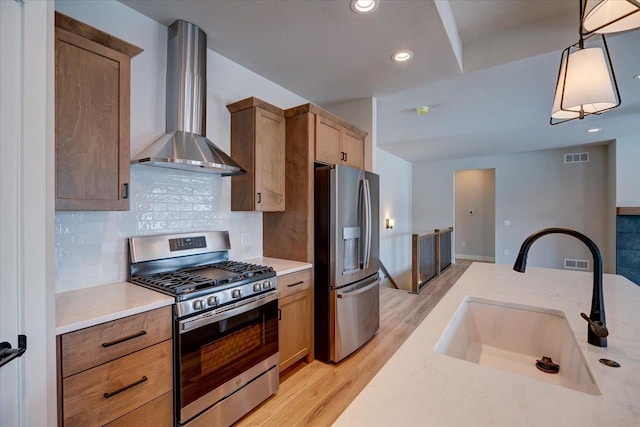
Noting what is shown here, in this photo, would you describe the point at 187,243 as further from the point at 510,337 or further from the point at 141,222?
the point at 510,337

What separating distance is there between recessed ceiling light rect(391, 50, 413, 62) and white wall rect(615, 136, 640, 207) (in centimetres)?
525

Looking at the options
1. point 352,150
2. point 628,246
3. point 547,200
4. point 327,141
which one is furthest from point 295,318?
point 547,200

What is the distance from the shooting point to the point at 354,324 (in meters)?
2.80

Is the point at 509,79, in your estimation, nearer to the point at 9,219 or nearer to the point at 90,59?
the point at 90,59

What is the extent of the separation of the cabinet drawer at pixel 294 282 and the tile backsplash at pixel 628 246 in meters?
5.88

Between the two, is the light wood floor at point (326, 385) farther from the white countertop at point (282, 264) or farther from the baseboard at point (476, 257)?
the baseboard at point (476, 257)

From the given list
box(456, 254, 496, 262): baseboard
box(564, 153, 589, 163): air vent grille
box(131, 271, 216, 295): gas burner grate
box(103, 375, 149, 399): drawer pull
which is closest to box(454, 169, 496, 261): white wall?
box(456, 254, 496, 262): baseboard

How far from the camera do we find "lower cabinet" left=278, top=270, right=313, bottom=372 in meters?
2.33

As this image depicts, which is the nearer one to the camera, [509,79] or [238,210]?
[238,210]

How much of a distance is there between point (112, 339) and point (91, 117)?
113 centimetres

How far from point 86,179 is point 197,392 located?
4.33 ft

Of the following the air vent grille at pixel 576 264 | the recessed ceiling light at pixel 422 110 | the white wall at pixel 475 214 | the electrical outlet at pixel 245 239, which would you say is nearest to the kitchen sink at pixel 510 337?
the electrical outlet at pixel 245 239

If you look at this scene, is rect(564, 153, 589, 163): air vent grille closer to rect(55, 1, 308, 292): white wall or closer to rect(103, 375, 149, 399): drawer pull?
rect(55, 1, 308, 292): white wall

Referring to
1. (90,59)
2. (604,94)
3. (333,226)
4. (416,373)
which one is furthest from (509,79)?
(90,59)
